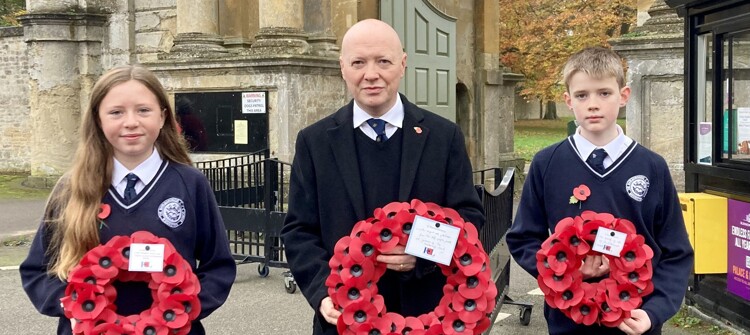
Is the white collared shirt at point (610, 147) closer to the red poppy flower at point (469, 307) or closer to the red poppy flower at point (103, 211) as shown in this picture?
the red poppy flower at point (469, 307)

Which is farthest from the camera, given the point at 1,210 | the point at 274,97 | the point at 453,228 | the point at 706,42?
the point at 1,210

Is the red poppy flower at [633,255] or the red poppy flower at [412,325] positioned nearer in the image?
the red poppy flower at [412,325]

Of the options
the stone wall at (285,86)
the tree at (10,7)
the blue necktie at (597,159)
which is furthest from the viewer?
the tree at (10,7)

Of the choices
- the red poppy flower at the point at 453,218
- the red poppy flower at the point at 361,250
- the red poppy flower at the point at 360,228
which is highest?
the red poppy flower at the point at 453,218

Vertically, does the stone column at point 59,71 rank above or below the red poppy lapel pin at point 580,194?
above

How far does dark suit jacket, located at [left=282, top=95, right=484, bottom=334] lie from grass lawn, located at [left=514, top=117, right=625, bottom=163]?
84.4ft

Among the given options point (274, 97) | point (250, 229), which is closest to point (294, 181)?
point (250, 229)

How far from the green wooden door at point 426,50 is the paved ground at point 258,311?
18.5 feet

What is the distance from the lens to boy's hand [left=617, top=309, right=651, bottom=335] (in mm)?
2994

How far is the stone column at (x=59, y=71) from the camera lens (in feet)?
52.0

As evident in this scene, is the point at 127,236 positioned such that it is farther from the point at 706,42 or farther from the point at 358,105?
the point at 706,42

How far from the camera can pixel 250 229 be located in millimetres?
8531

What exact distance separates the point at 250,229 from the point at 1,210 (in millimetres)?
7350

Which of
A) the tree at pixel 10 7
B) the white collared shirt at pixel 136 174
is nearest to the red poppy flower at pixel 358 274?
the white collared shirt at pixel 136 174
